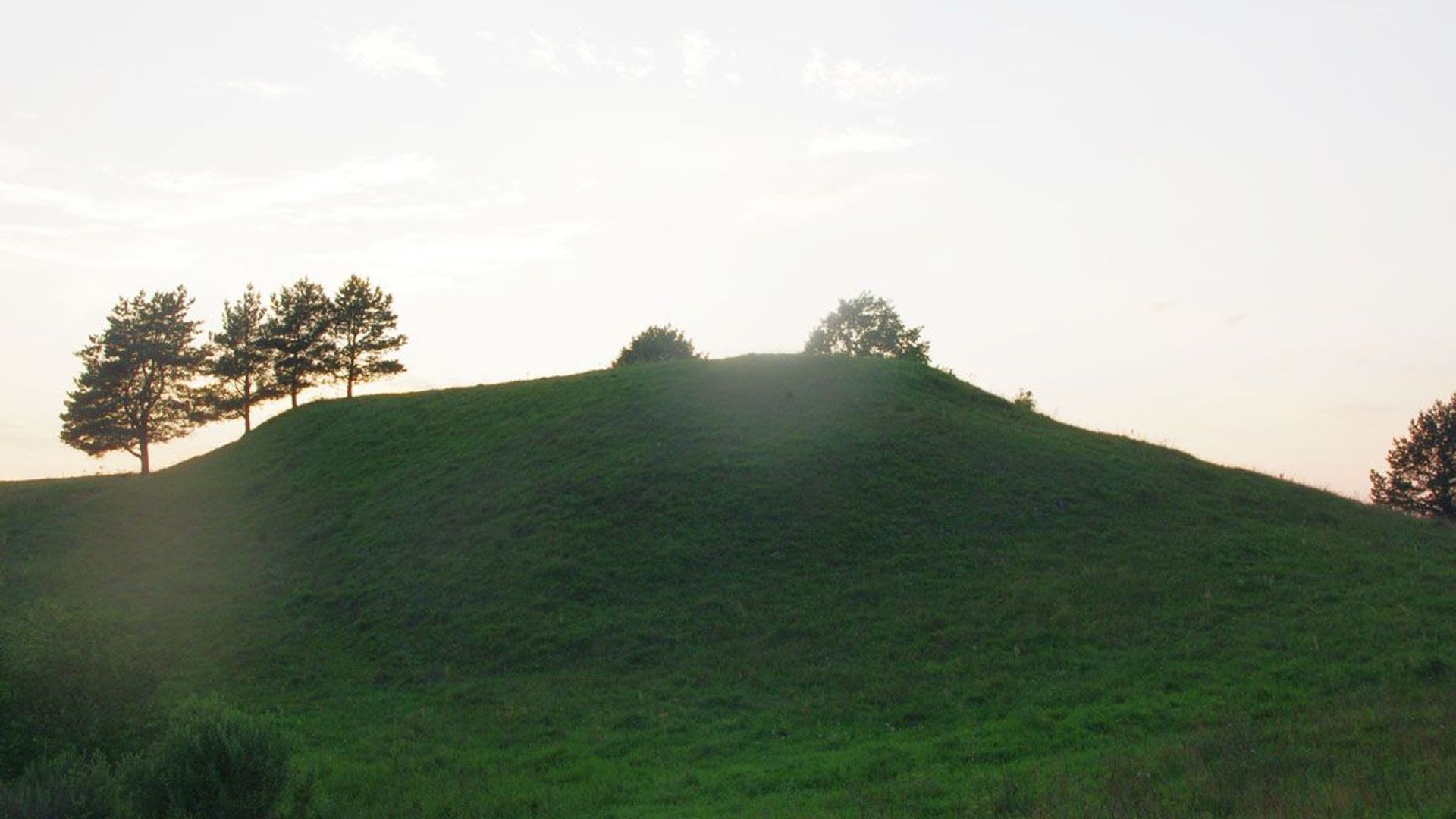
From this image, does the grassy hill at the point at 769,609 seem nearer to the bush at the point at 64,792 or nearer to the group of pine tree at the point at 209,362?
the bush at the point at 64,792

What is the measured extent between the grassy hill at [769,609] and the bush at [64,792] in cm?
105

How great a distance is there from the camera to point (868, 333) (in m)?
86.4

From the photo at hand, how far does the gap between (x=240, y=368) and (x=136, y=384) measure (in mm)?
6908

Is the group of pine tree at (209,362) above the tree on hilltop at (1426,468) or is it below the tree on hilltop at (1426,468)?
above

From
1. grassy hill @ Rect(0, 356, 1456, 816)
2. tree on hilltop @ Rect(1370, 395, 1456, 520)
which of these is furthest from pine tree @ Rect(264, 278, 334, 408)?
tree on hilltop @ Rect(1370, 395, 1456, 520)

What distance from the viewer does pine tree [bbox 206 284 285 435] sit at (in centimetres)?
6956

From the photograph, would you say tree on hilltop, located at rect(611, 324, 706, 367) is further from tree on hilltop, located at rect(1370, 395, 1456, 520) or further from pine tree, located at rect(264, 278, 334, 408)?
tree on hilltop, located at rect(1370, 395, 1456, 520)

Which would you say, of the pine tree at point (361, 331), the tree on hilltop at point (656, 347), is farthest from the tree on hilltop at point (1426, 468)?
the pine tree at point (361, 331)

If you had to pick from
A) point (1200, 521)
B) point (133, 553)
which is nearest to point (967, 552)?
point (1200, 521)

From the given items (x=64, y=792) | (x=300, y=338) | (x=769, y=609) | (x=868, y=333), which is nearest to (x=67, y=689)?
(x=64, y=792)

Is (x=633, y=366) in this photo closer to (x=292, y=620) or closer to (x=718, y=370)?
(x=718, y=370)

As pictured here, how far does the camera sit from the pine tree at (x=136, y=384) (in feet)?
222

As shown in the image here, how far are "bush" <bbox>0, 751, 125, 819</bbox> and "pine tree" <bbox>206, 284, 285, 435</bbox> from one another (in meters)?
59.0

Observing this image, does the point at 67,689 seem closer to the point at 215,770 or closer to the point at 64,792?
the point at 64,792
